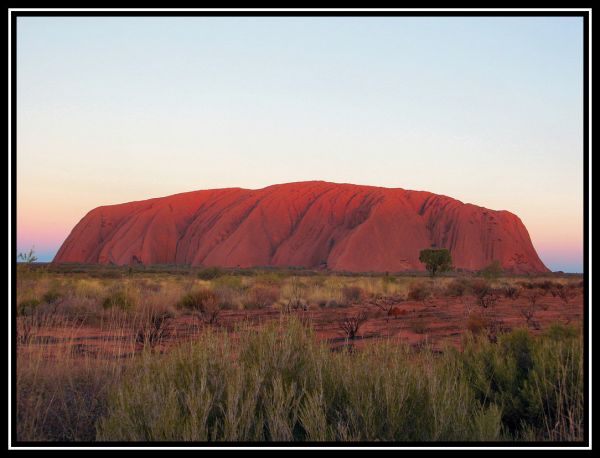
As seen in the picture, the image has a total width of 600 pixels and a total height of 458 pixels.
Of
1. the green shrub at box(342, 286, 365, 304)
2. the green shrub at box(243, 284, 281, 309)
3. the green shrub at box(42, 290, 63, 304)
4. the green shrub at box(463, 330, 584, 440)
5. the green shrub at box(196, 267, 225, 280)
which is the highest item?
the green shrub at box(463, 330, 584, 440)

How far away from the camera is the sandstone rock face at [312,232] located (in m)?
67.2

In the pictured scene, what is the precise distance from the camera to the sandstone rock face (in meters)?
67.2

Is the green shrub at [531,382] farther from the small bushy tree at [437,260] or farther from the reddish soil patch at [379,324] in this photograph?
the small bushy tree at [437,260]

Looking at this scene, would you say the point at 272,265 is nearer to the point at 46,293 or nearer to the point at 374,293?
the point at 374,293

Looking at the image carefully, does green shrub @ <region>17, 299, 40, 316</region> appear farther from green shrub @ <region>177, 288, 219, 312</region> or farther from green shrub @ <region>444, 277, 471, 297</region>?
green shrub @ <region>444, 277, 471, 297</region>

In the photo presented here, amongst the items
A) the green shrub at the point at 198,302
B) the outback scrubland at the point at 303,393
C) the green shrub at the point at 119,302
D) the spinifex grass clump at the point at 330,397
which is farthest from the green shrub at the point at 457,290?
the spinifex grass clump at the point at 330,397

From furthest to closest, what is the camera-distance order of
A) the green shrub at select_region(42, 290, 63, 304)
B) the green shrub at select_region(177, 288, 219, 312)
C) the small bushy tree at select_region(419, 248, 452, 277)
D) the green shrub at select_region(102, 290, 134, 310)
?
1. the small bushy tree at select_region(419, 248, 452, 277)
2. the green shrub at select_region(42, 290, 63, 304)
3. the green shrub at select_region(177, 288, 219, 312)
4. the green shrub at select_region(102, 290, 134, 310)

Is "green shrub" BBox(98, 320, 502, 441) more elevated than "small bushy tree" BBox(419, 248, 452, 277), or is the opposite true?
"green shrub" BBox(98, 320, 502, 441)

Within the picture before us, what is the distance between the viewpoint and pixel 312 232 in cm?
7181

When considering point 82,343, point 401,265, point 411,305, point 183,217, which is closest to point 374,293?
point 411,305

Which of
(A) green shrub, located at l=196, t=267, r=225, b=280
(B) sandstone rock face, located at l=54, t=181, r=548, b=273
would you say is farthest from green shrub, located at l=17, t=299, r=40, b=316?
(B) sandstone rock face, located at l=54, t=181, r=548, b=273

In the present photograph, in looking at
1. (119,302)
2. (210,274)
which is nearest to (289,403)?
(119,302)

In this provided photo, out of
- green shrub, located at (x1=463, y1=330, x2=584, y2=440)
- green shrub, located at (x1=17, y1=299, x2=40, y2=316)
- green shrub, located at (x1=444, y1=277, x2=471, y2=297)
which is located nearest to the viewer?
green shrub, located at (x1=463, y1=330, x2=584, y2=440)
